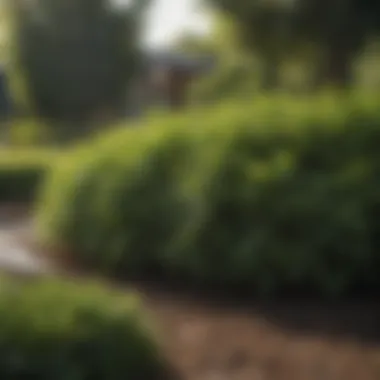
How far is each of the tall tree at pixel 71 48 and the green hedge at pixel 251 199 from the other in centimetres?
1677

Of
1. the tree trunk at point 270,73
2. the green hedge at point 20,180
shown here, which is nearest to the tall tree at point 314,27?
the tree trunk at point 270,73

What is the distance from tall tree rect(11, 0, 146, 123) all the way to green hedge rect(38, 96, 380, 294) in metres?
16.8

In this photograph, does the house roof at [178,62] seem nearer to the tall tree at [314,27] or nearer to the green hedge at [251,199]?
the tall tree at [314,27]

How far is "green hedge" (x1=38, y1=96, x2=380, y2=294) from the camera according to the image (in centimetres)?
761

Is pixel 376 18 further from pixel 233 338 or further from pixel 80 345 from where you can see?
pixel 80 345

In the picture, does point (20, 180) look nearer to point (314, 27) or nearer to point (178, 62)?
point (314, 27)

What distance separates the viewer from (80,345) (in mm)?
5340

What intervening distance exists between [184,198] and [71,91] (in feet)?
58.7

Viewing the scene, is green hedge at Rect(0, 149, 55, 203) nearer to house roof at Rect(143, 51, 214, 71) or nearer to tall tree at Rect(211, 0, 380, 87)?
tall tree at Rect(211, 0, 380, 87)

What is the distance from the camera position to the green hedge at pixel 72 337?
516 cm

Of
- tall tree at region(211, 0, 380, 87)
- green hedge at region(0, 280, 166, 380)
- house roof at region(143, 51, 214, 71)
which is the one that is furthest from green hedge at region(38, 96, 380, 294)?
house roof at region(143, 51, 214, 71)

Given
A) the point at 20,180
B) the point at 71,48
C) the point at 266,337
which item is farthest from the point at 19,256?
the point at 71,48

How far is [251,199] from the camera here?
25.3ft

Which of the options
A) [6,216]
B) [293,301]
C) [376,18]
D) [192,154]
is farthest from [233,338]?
[376,18]
